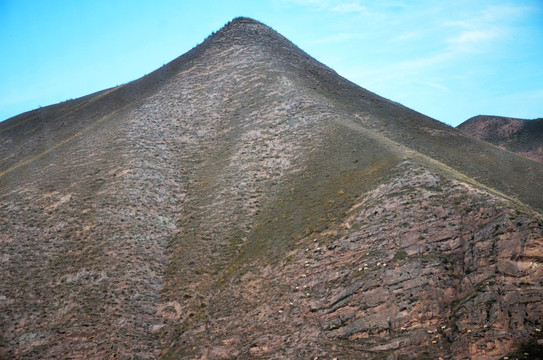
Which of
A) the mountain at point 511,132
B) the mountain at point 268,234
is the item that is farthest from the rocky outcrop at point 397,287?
the mountain at point 511,132

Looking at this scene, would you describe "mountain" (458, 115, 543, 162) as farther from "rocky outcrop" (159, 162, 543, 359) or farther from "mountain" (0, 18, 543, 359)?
"rocky outcrop" (159, 162, 543, 359)

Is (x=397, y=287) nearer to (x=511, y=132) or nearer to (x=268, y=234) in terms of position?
(x=268, y=234)

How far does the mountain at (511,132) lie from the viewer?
3617 inches

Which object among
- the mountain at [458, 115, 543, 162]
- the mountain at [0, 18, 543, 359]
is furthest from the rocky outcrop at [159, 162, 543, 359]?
the mountain at [458, 115, 543, 162]

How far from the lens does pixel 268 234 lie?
41.1 m

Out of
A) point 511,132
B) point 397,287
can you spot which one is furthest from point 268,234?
point 511,132

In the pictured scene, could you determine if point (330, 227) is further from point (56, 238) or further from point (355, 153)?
point (56, 238)

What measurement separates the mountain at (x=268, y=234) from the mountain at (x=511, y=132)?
115 feet

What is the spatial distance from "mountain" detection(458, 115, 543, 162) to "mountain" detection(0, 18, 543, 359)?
3503 centimetres

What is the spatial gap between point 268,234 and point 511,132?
75658 millimetres

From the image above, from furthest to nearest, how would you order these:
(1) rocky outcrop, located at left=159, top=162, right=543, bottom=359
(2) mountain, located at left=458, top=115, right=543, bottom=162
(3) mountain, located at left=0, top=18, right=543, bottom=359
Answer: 1. (2) mountain, located at left=458, top=115, right=543, bottom=162
2. (3) mountain, located at left=0, top=18, right=543, bottom=359
3. (1) rocky outcrop, located at left=159, top=162, right=543, bottom=359

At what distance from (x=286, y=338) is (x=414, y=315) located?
749 centimetres

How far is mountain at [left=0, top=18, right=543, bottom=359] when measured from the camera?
94.4 feet

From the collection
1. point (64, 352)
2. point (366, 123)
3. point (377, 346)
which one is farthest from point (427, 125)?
point (64, 352)
